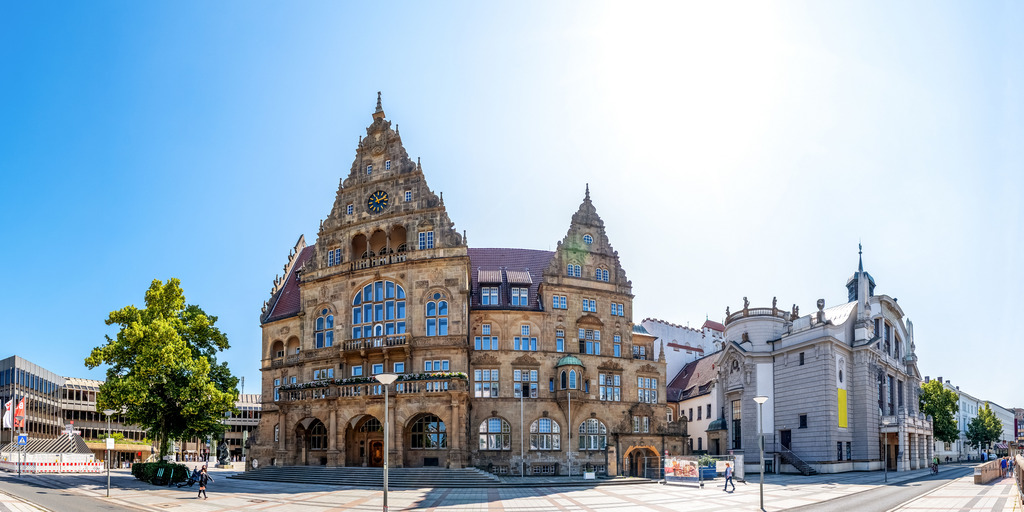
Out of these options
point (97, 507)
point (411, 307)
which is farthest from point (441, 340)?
point (97, 507)

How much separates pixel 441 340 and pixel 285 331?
19049mm

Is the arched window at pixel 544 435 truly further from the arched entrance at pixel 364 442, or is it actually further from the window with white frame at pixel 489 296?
the arched entrance at pixel 364 442

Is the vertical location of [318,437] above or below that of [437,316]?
below

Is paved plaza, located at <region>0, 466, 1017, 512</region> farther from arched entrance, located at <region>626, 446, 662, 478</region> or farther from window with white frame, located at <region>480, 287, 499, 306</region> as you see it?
window with white frame, located at <region>480, 287, 499, 306</region>

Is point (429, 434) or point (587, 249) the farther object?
point (587, 249)

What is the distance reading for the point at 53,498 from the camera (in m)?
37.6

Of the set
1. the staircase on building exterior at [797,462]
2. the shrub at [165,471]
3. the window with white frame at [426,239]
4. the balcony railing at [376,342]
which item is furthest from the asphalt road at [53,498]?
the staircase on building exterior at [797,462]

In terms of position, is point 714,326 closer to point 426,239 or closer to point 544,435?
point 544,435

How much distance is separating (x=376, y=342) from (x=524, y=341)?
12116 millimetres

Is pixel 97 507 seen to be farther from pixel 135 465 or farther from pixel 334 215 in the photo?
A: pixel 334 215

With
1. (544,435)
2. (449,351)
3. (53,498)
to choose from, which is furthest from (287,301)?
(53,498)

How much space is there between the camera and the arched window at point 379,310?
2391 inches

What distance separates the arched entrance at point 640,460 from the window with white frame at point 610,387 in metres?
4.56

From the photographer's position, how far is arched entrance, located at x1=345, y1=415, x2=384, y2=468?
6028 cm
